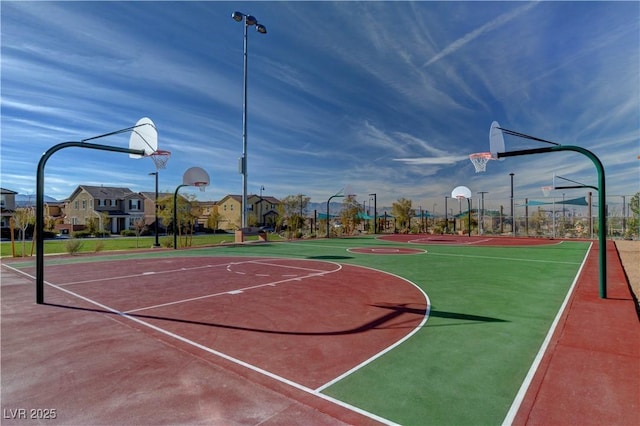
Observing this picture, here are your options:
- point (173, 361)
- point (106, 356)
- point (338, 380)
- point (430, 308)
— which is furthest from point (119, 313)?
point (430, 308)

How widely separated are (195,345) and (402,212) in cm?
3499

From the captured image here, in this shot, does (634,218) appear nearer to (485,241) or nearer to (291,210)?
(485,241)

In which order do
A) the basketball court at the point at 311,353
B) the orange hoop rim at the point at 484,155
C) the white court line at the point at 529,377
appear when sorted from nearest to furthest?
the white court line at the point at 529,377
the basketball court at the point at 311,353
the orange hoop rim at the point at 484,155

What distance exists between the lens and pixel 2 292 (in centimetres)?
862

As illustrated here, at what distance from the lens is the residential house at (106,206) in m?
45.5

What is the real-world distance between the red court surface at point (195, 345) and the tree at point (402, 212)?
29.1 metres

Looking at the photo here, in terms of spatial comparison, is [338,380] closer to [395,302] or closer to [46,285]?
[395,302]

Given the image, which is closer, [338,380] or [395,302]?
[338,380]

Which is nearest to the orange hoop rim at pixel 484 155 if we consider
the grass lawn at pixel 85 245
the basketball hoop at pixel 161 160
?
the basketball hoop at pixel 161 160

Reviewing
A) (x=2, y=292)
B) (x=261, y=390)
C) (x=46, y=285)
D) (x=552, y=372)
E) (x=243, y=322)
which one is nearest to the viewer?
(x=261, y=390)

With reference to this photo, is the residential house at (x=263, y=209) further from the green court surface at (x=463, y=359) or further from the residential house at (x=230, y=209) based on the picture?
the green court surface at (x=463, y=359)

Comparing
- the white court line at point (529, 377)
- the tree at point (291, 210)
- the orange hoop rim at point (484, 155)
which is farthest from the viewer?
the tree at point (291, 210)

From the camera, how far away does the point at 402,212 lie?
1499 inches

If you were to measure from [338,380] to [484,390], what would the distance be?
5.37 feet
